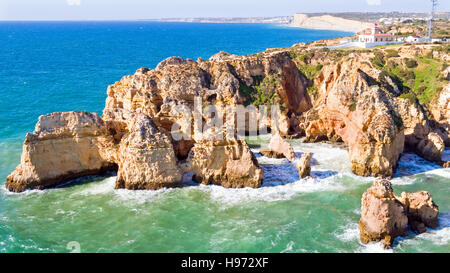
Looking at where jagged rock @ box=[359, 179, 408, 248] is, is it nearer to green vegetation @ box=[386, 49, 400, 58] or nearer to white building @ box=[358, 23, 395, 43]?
green vegetation @ box=[386, 49, 400, 58]

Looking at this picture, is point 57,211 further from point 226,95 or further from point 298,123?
point 298,123

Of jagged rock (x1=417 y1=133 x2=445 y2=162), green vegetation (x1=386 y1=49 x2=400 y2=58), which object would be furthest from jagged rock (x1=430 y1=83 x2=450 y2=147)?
green vegetation (x1=386 y1=49 x2=400 y2=58)

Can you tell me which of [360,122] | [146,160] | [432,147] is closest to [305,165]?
[360,122]

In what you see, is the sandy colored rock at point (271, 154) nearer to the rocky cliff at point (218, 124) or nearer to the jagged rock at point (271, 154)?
the jagged rock at point (271, 154)

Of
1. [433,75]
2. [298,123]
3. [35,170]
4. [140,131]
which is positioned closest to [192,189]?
[140,131]

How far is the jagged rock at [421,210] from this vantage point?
2836cm

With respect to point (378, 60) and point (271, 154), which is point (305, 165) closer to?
point (271, 154)

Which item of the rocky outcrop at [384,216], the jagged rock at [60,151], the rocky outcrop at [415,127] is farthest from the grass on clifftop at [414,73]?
the jagged rock at [60,151]

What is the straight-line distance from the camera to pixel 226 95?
1973 inches

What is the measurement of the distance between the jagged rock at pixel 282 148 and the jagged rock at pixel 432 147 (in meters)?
13.3

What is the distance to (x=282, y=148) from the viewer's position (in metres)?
42.8

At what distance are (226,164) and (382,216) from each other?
44.3 ft

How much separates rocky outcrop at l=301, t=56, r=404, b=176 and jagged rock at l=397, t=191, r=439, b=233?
8.76m

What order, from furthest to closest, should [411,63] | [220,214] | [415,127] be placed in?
[411,63], [415,127], [220,214]
